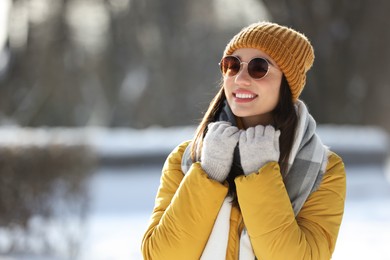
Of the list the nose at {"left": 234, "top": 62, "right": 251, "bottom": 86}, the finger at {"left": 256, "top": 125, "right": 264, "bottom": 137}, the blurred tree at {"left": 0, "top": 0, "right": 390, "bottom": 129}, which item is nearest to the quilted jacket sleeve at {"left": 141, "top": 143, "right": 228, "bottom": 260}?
the finger at {"left": 256, "top": 125, "right": 264, "bottom": 137}

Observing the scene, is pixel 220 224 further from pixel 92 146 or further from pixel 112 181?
pixel 112 181

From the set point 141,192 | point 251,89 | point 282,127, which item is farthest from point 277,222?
point 141,192

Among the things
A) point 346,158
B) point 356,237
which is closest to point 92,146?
point 356,237

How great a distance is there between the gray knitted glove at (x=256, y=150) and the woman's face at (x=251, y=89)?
0.40 ft

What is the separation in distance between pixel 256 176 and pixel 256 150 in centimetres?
9

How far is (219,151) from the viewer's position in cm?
234

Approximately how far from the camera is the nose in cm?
243

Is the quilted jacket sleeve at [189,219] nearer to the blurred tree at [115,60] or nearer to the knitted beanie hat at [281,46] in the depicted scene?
the knitted beanie hat at [281,46]

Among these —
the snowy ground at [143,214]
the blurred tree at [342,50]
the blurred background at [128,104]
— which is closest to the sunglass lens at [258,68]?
the blurred background at [128,104]

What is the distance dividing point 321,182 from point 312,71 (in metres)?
13.5

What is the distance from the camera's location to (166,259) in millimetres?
2332

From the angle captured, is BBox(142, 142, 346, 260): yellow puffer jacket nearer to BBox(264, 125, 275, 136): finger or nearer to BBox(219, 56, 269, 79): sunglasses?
BBox(264, 125, 275, 136): finger

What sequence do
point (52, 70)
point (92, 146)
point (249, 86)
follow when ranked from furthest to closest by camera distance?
1. point (52, 70)
2. point (92, 146)
3. point (249, 86)

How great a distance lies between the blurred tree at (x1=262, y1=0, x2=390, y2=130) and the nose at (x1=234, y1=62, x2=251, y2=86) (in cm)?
1247
